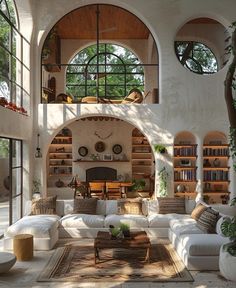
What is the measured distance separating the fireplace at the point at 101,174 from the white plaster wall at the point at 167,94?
13.3 ft

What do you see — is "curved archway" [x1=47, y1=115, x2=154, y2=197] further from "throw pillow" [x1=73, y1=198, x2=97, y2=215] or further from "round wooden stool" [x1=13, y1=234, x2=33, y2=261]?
Answer: "round wooden stool" [x1=13, y1=234, x2=33, y2=261]

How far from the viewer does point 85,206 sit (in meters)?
9.73

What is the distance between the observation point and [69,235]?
30.1 feet

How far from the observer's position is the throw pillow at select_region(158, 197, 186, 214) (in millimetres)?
9672

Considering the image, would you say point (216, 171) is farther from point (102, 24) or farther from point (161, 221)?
point (102, 24)

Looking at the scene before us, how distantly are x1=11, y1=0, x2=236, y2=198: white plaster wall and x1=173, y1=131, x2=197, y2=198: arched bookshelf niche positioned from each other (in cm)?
45

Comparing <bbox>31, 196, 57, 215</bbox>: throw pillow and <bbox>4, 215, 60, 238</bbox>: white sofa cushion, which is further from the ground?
<bbox>31, 196, 57, 215</bbox>: throw pillow

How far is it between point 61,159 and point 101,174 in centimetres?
167

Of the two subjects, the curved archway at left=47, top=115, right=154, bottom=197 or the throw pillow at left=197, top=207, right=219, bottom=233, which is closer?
the throw pillow at left=197, top=207, right=219, bottom=233

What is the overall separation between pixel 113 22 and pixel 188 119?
5343mm

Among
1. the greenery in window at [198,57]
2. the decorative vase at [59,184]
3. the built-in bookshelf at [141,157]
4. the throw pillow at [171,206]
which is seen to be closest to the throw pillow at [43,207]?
the throw pillow at [171,206]

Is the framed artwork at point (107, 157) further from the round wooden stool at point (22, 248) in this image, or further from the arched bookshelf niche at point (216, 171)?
the round wooden stool at point (22, 248)

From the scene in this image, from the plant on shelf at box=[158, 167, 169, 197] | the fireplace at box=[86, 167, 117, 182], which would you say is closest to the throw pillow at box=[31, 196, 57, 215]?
the plant on shelf at box=[158, 167, 169, 197]

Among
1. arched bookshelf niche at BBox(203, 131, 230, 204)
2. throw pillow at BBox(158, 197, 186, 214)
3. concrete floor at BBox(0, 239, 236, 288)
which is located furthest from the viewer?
arched bookshelf niche at BBox(203, 131, 230, 204)
